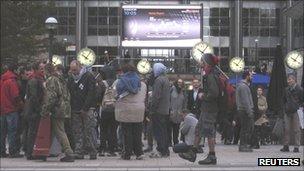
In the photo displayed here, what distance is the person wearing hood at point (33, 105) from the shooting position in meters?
13.7

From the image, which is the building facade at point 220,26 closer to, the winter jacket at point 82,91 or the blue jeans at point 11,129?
the blue jeans at point 11,129

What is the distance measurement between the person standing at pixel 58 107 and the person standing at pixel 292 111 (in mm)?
5636

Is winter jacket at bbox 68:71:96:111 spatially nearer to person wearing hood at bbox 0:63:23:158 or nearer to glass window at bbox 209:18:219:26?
person wearing hood at bbox 0:63:23:158

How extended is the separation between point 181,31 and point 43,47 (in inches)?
792

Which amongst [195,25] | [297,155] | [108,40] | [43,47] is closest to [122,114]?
[297,155]

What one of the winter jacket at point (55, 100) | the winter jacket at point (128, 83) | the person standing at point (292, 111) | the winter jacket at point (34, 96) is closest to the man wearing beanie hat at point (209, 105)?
the winter jacket at point (128, 83)

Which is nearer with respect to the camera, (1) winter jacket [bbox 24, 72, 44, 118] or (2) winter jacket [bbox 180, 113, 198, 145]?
(1) winter jacket [bbox 24, 72, 44, 118]

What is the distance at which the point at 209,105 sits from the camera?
1280 centimetres

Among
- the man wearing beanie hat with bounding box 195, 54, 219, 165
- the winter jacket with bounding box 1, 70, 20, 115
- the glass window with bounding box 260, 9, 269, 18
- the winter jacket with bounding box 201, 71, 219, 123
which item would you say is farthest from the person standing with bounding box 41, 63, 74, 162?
the glass window with bounding box 260, 9, 269, 18

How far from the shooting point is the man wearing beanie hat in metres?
12.6

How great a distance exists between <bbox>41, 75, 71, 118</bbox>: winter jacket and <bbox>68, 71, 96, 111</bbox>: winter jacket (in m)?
0.45

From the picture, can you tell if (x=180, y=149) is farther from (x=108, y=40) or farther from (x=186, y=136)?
(x=108, y=40)

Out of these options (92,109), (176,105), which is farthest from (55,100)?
(176,105)

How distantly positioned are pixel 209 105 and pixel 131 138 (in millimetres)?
1936
